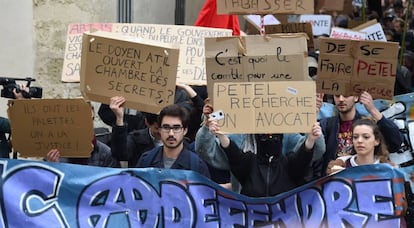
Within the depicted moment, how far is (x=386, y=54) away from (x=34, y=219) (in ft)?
9.23

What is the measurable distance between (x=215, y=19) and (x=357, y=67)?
2.63 metres

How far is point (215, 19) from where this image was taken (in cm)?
881

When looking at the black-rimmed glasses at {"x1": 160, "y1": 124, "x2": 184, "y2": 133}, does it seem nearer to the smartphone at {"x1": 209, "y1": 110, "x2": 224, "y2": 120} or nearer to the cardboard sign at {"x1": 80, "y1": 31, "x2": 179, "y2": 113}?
the cardboard sign at {"x1": 80, "y1": 31, "x2": 179, "y2": 113}

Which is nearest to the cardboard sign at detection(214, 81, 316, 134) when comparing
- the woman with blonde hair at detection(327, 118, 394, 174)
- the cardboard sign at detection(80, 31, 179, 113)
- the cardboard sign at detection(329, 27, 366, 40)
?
the cardboard sign at detection(80, 31, 179, 113)

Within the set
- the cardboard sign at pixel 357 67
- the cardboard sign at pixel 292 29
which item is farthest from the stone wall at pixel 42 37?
the cardboard sign at pixel 357 67

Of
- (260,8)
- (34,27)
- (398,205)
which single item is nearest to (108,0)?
(34,27)

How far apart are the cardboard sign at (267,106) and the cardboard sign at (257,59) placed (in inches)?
13.6

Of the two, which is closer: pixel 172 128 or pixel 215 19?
pixel 172 128

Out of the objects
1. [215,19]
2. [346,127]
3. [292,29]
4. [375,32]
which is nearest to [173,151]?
[346,127]

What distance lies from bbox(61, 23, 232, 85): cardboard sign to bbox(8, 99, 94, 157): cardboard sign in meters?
1.08

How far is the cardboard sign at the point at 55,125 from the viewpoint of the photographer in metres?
6.20

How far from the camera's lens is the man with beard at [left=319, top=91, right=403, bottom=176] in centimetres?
645

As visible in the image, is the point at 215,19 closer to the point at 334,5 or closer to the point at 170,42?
the point at 170,42

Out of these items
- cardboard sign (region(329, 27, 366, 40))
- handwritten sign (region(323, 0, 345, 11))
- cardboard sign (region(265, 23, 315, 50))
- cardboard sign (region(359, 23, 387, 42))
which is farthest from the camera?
handwritten sign (region(323, 0, 345, 11))
